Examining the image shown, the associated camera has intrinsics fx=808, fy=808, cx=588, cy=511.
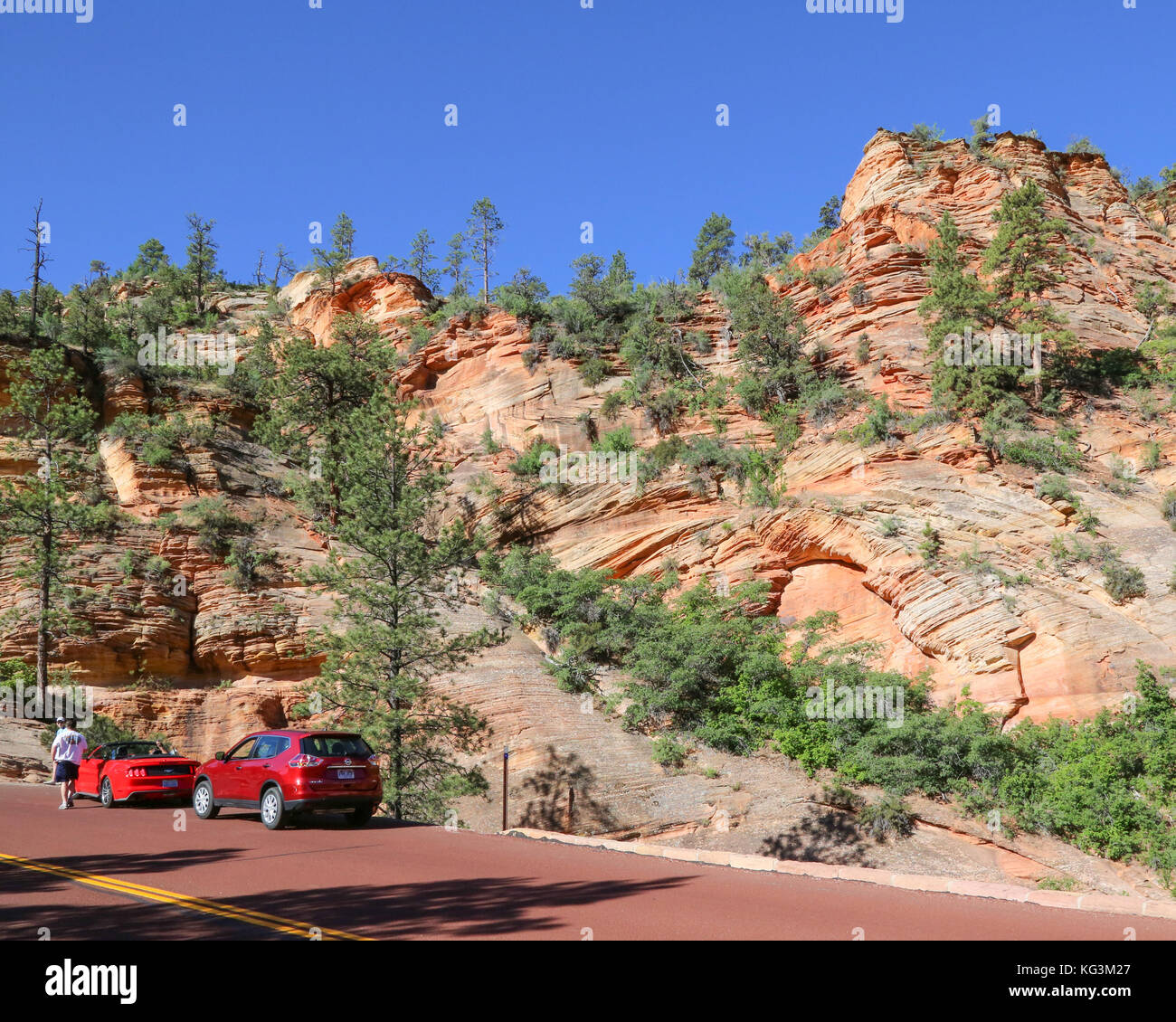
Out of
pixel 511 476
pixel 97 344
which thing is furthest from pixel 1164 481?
pixel 97 344

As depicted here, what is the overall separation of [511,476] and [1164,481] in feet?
75.7

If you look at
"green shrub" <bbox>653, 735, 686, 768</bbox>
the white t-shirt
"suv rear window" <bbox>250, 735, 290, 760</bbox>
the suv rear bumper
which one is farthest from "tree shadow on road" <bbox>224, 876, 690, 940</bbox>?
"green shrub" <bbox>653, 735, 686, 768</bbox>

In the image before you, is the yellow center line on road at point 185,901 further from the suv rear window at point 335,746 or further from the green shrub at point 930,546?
the green shrub at point 930,546

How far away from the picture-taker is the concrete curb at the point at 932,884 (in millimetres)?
7797

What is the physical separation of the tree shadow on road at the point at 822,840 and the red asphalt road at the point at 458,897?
31.4 ft

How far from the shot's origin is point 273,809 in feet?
38.9

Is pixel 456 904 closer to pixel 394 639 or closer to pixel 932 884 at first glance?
pixel 932 884

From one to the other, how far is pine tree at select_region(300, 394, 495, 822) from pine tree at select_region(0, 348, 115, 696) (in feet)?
30.9

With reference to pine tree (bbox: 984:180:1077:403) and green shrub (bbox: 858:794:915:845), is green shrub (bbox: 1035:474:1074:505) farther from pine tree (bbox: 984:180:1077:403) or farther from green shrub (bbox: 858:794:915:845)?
green shrub (bbox: 858:794:915:845)

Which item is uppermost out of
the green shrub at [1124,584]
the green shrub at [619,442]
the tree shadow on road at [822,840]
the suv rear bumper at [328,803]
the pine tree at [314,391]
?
the pine tree at [314,391]

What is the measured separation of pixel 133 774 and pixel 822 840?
14815mm

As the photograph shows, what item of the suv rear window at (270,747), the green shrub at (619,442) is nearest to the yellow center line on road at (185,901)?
the suv rear window at (270,747)

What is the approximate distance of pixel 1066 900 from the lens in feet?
26.7

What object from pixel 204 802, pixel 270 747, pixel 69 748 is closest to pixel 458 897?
pixel 270 747
